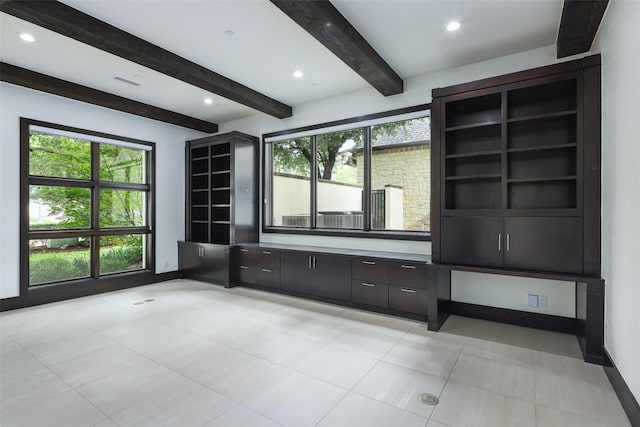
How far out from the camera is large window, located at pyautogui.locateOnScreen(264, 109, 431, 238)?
166 inches

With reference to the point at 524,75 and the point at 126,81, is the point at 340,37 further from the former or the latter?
the point at 126,81

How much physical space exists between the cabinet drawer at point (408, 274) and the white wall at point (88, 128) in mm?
4259

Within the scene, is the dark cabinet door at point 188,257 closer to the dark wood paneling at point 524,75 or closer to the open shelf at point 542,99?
the dark wood paneling at point 524,75

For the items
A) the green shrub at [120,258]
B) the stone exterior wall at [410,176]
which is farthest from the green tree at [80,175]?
the stone exterior wall at [410,176]

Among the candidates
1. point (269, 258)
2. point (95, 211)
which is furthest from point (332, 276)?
point (95, 211)

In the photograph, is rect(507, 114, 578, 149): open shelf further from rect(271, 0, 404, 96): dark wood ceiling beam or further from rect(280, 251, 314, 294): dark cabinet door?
rect(280, 251, 314, 294): dark cabinet door

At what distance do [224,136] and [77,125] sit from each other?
2.08 metres

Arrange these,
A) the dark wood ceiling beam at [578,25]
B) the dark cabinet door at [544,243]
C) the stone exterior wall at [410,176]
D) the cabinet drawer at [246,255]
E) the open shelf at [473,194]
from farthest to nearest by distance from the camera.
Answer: the cabinet drawer at [246,255], the stone exterior wall at [410,176], the open shelf at [473,194], the dark cabinet door at [544,243], the dark wood ceiling beam at [578,25]

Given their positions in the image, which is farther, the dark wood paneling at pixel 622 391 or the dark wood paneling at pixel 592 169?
the dark wood paneling at pixel 592 169

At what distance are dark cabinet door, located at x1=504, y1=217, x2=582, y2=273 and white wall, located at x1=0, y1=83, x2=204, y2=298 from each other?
5414 mm

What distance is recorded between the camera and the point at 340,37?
2.83m

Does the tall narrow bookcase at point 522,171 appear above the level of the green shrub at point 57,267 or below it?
above

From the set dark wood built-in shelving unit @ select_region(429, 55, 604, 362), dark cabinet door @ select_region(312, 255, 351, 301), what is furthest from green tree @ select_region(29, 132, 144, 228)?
dark wood built-in shelving unit @ select_region(429, 55, 604, 362)

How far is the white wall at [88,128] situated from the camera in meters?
4.02
